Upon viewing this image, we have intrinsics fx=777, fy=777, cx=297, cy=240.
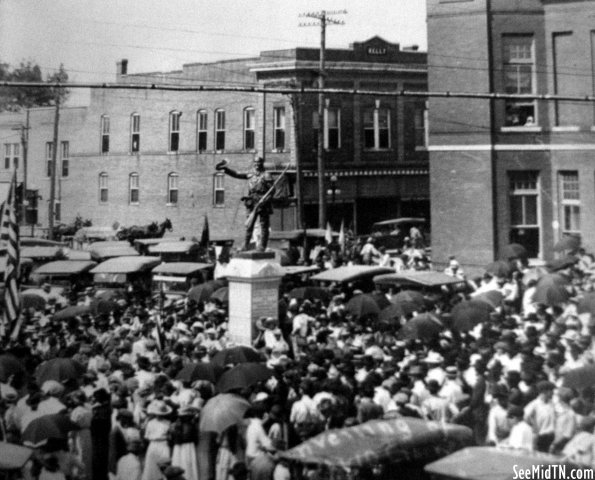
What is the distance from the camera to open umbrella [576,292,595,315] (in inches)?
478

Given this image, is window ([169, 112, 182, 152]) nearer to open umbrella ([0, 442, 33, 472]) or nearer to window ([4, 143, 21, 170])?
window ([4, 143, 21, 170])

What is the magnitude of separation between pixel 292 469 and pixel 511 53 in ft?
50.2

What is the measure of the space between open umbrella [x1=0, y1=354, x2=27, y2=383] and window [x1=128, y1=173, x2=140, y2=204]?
1180 inches

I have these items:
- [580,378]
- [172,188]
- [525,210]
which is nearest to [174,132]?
[172,188]

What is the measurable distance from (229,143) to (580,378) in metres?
30.4

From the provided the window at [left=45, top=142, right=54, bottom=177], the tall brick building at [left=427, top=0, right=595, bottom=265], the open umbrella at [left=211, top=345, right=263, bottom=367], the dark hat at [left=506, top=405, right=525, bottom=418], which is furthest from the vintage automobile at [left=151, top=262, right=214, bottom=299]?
the window at [left=45, top=142, right=54, bottom=177]

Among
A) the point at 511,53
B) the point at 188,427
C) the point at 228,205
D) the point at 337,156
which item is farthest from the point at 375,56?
the point at 188,427

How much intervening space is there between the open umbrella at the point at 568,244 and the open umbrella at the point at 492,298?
3.18 metres

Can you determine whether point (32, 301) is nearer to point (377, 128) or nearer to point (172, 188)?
point (377, 128)

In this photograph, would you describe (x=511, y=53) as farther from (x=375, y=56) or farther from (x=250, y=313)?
(x=375, y=56)

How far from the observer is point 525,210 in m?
20.4

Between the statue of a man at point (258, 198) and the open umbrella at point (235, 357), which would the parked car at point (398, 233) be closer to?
the statue of a man at point (258, 198)

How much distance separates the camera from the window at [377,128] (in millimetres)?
32688

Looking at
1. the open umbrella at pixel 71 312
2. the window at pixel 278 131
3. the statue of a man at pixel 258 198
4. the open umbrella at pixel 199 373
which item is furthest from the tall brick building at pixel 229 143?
the open umbrella at pixel 199 373
